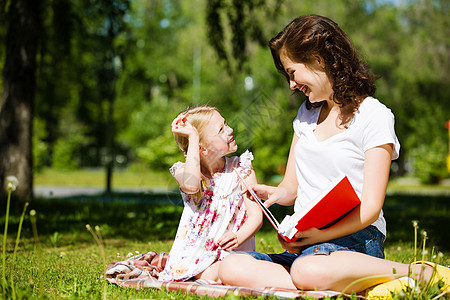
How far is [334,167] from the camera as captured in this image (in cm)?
261

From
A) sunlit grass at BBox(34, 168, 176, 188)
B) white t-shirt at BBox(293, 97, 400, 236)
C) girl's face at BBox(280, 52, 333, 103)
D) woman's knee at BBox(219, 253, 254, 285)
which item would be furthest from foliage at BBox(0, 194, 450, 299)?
sunlit grass at BBox(34, 168, 176, 188)

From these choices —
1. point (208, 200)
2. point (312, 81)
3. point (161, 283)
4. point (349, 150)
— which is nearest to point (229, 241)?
point (208, 200)

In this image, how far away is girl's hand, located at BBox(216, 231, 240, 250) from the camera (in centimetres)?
295

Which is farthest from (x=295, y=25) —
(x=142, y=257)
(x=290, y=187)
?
(x=142, y=257)

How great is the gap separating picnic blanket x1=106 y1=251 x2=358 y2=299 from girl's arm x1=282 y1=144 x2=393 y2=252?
259 millimetres

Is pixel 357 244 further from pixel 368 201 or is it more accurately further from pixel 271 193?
pixel 271 193

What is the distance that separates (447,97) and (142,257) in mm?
24716

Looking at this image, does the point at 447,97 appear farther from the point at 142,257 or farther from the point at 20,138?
the point at 142,257

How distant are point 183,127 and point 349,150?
0.97 m

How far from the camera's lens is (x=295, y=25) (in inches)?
107

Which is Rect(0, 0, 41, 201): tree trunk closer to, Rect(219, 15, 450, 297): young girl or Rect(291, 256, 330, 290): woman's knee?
Rect(219, 15, 450, 297): young girl

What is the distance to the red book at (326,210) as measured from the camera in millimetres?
2273

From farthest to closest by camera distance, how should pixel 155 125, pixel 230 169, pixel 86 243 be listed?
pixel 155 125
pixel 86 243
pixel 230 169

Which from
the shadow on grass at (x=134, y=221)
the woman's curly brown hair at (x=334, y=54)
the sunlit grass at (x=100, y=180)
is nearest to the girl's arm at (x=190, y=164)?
the woman's curly brown hair at (x=334, y=54)
